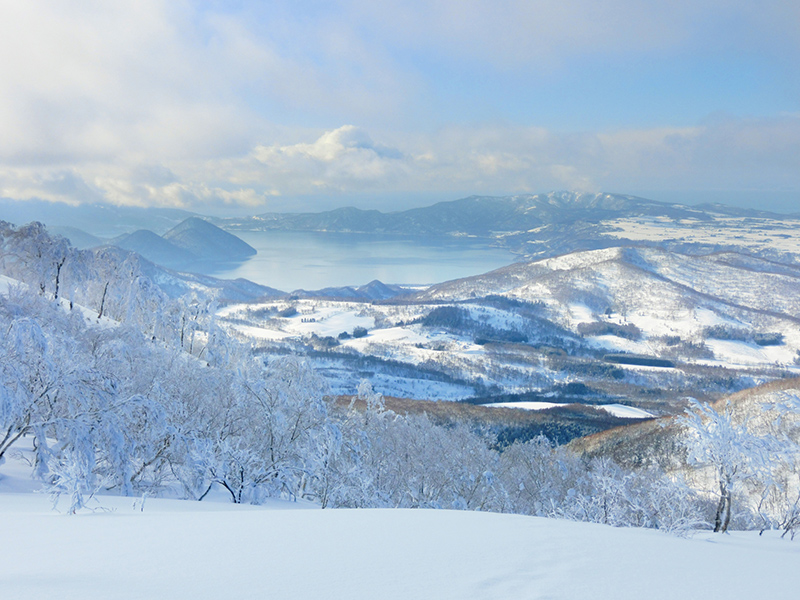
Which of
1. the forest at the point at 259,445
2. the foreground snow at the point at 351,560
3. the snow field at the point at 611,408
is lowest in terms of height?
the snow field at the point at 611,408

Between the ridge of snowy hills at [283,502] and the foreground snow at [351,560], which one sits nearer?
the foreground snow at [351,560]

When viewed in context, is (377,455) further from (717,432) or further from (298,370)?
(717,432)

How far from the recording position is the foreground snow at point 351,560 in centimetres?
540

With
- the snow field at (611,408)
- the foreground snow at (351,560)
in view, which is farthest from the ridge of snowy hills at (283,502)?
the snow field at (611,408)

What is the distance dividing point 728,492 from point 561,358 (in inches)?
6701

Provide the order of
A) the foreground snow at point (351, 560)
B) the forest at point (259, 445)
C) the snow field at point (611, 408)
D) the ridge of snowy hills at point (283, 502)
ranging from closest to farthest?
the foreground snow at point (351, 560) → the ridge of snowy hills at point (283, 502) → the forest at point (259, 445) → the snow field at point (611, 408)

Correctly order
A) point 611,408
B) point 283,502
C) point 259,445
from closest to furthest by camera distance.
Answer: point 283,502 → point 259,445 → point 611,408

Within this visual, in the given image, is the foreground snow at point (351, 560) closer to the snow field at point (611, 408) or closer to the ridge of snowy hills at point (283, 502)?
the ridge of snowy hills at point (283, 502)

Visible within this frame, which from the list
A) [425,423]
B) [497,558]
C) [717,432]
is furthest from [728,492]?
[425,423]

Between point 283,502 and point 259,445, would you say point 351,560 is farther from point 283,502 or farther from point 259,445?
point 259,445

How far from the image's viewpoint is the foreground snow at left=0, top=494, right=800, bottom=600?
540 centimetres

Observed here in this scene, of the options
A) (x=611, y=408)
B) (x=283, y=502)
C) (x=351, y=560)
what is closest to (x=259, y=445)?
(x=283, y=502)

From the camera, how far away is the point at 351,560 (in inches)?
256

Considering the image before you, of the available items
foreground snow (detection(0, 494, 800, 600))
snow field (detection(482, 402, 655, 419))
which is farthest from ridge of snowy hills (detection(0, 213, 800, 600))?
snow field (detection(482, 402, 655, 419))
